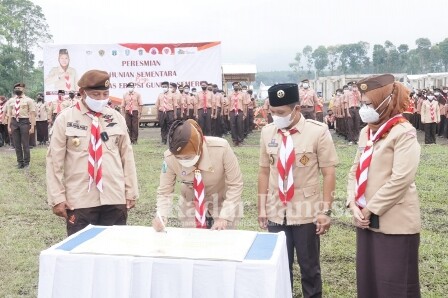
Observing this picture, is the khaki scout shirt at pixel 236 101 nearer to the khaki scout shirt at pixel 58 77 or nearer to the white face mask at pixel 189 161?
the khaki scout shirt at pixel 58 77

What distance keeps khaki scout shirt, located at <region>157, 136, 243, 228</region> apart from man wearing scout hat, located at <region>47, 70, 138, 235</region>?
0.48m

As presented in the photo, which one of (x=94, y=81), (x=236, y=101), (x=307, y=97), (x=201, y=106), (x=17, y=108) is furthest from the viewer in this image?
(x=201, y=106)

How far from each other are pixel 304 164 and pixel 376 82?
2.46 ft

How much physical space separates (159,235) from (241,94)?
41.9 ft

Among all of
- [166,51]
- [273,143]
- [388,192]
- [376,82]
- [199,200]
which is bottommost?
[199,200]

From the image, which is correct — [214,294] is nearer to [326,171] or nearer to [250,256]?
[250,256]

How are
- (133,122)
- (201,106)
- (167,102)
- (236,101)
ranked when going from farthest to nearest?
(201,106)
(236,101)
(167,102)
(133,122)

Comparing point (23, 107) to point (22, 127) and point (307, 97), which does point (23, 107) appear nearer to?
point (22, 127)

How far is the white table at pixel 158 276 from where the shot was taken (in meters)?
2.38

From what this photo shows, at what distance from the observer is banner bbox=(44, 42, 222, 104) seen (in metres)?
16.4

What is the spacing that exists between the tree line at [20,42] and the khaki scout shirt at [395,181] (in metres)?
34.8

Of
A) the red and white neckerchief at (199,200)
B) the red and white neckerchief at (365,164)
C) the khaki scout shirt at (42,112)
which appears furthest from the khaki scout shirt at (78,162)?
the khaki scout shirt at (42,112)

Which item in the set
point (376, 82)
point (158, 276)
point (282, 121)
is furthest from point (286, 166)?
point (158, 276)

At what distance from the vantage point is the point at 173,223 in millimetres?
5609
